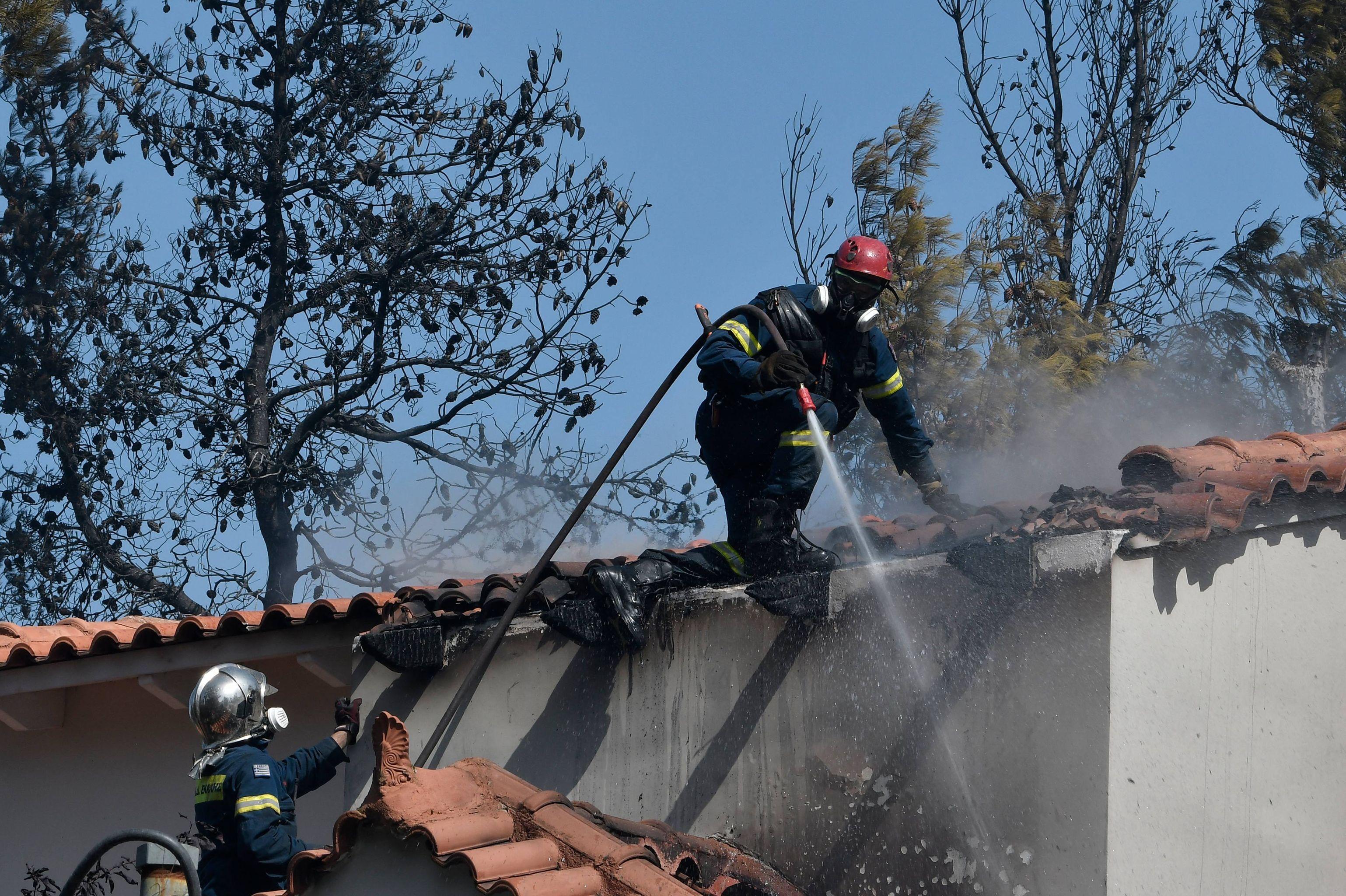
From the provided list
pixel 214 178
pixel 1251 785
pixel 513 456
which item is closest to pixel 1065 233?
pixel 513 456

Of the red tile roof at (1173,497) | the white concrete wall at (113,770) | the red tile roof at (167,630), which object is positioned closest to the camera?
the red tile roof at (1173,497)

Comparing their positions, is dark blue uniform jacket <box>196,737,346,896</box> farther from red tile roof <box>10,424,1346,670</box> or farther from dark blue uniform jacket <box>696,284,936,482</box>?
dark blue uniform jacket <box>696,284,936,482</box>

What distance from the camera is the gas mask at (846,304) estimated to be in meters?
5.76

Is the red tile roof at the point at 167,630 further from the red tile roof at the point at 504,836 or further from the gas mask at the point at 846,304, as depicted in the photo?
the gas mask at the point at 846,304

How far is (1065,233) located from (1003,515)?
12.4m

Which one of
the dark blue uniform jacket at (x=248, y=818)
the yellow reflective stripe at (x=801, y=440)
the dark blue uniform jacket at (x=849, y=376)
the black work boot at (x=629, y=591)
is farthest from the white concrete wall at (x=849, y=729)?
the dark blue uniform jacket at (x=248, y=818)

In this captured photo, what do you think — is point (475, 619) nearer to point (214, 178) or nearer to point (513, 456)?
point (513, 456)

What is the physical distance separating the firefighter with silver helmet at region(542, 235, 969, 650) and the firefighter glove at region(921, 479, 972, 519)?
0.01m

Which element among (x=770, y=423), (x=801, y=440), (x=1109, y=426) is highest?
(x=1109, y=426)

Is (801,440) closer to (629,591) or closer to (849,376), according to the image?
(849,376)

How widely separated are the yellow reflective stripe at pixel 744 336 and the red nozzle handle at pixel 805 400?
29 cm

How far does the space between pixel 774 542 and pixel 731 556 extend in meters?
0.26

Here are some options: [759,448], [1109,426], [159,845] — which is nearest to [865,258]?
[759,448]

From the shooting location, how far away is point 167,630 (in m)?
7.07
